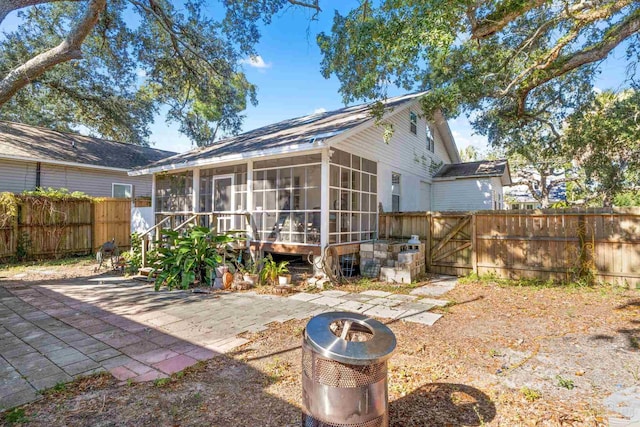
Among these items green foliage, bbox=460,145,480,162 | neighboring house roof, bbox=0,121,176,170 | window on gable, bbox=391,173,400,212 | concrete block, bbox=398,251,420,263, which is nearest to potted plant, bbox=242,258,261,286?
concrete block, bbox=398,251,420,263

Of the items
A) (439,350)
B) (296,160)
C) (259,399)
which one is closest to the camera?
(259,399)

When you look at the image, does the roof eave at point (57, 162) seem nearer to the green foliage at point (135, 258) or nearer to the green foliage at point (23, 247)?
the green foliage at point (23, 247)

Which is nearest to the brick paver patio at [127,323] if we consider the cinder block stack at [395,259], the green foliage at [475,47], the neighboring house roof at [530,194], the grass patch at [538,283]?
the cinder block stack at [395,259]

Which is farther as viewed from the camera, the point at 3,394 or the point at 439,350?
the point at 439,350

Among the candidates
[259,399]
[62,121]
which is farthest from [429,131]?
[62,121]

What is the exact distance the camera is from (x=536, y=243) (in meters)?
7.62

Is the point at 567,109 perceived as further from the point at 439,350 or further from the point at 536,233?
the point at 439,350

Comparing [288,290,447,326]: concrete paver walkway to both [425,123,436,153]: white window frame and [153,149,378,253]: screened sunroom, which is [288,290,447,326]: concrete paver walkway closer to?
[153,149,378,253]: screened sunroom

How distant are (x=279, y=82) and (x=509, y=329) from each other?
1256 cm

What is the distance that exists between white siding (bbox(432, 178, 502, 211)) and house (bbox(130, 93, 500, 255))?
2.64m

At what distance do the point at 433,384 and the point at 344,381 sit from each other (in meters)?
1.51

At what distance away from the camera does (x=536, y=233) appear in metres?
7.60

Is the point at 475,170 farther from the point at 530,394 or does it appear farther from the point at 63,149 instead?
the point at 63,149

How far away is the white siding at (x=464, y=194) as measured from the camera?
1265 centimetres
